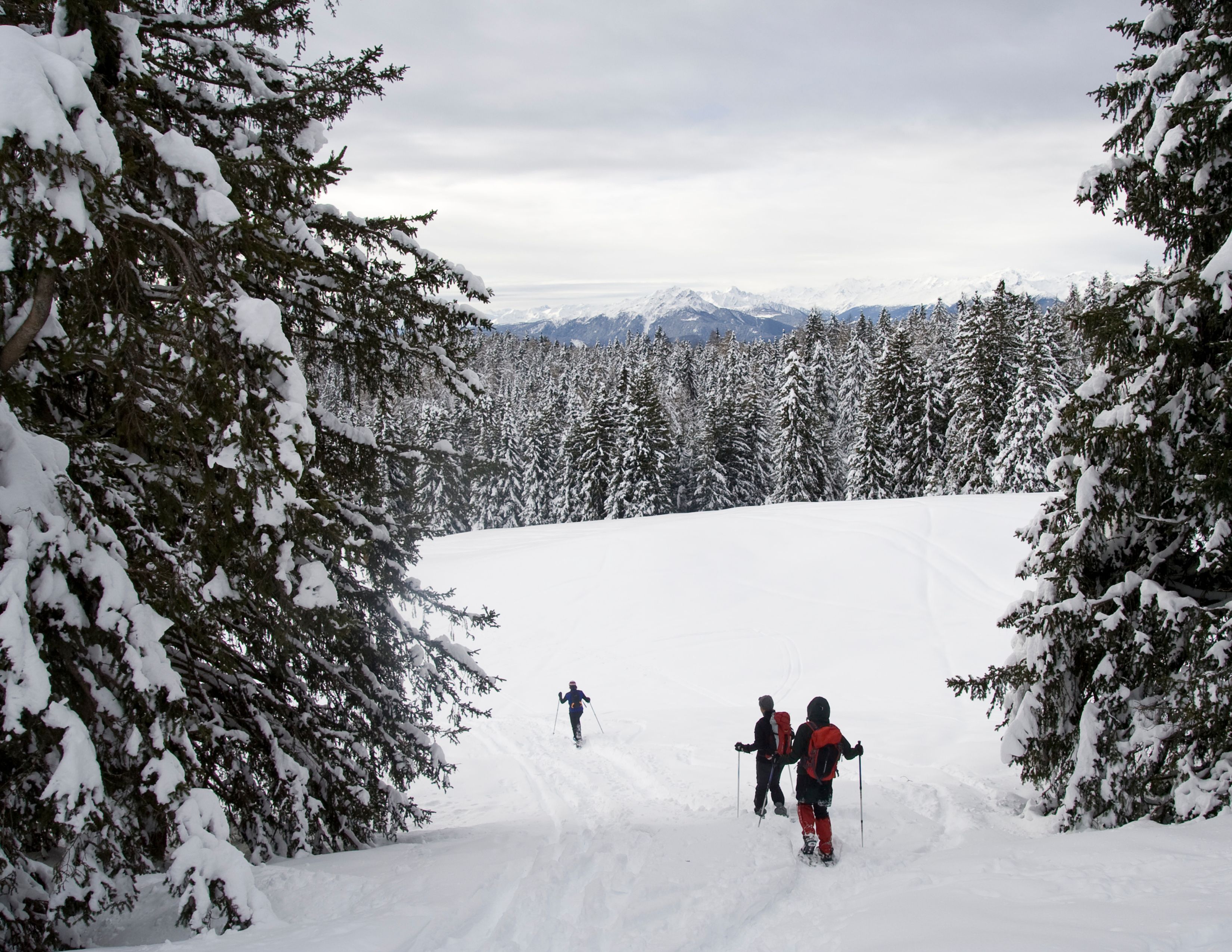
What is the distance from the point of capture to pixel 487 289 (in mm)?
6852

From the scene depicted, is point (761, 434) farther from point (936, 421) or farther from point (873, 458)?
point (936, 421)

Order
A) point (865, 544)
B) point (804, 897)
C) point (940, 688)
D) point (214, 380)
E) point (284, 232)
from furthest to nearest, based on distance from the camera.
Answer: point (865, 544), point (940, 688), point (804, 897), point (284, 232), point (214, 380)

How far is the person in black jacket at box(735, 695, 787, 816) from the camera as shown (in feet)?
27.4

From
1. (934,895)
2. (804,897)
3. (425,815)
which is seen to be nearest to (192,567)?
(425,815)

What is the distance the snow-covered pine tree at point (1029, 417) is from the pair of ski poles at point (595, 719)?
83.5ft

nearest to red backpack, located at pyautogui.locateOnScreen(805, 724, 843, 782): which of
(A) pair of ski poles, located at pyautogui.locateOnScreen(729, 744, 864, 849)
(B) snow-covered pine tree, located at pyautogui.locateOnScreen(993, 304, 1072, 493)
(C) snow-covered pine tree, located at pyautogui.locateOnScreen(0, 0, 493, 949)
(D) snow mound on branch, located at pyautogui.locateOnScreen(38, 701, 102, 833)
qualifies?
(A) pair of ski poles, located at pyautogui.locateOnScreen(729, 744, 864, 849)

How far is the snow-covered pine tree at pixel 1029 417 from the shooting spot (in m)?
32.6

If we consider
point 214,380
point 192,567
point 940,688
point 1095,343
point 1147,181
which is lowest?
point 940,688

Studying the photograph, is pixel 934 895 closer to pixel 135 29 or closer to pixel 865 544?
pixel 135 29

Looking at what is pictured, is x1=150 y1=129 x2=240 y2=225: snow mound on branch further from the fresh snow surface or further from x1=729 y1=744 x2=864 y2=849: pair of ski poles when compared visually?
x1=729 y1=744 x2=864 y2=849: pair of ski poles

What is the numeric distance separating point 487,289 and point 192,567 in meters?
3.69

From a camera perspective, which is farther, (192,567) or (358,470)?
(358,470)

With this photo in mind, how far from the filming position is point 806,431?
4278 cm

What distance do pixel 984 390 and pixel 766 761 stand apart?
33173mm
